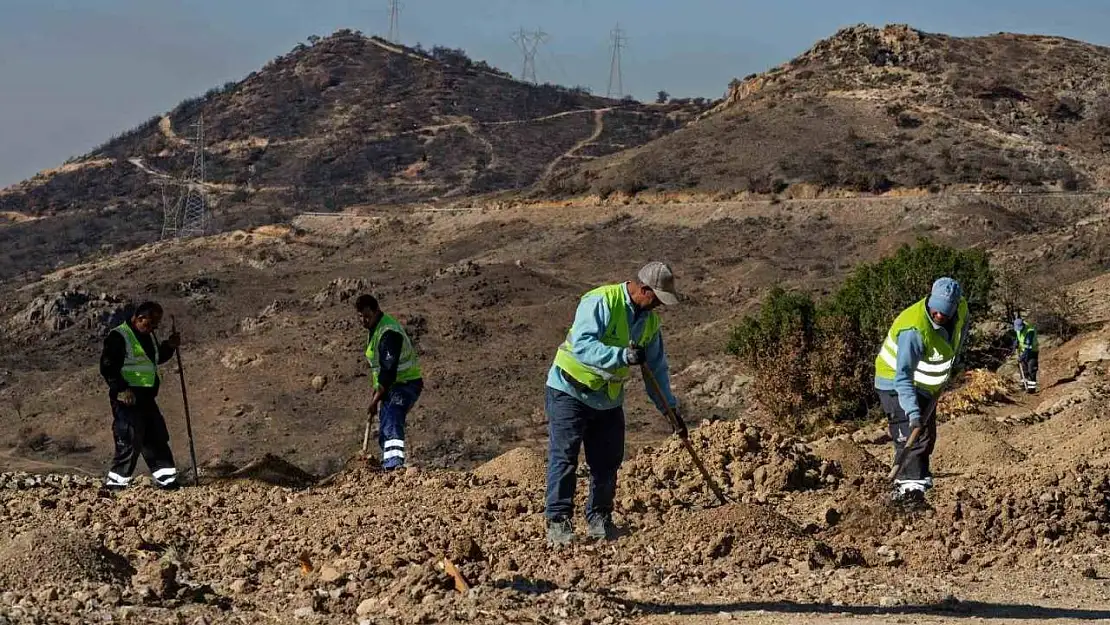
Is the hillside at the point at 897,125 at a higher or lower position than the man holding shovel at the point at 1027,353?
higher

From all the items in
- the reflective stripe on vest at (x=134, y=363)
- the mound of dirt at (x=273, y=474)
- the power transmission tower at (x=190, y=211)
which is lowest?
the mound of dirt at (x=273, y=474)

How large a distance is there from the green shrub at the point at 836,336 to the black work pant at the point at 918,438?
10073mm

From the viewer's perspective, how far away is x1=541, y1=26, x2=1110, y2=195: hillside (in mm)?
46156

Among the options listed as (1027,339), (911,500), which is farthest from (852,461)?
(1027,339)

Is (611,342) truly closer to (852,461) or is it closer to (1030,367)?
(852,461)

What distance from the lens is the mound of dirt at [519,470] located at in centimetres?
987

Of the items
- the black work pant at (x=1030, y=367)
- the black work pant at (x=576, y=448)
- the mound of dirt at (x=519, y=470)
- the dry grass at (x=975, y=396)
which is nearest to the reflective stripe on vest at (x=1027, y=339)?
the black work pant at (x=1030, y=367)

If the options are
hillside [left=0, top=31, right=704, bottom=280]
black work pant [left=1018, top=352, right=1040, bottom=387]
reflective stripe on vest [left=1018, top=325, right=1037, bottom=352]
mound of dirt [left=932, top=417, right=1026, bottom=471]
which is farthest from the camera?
hillside [left=0, top=31, right=704, bottom=280]

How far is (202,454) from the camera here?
23.3 metres

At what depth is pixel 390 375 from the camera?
1027 cm

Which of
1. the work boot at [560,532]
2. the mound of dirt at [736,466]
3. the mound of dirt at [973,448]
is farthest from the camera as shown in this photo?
the mound of dirt at [973,448]

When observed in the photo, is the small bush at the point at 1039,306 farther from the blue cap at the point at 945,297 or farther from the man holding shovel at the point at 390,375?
the blue cap at the point at 945,297

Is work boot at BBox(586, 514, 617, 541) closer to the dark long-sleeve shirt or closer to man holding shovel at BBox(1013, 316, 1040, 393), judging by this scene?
the dark long-sleeve shirt

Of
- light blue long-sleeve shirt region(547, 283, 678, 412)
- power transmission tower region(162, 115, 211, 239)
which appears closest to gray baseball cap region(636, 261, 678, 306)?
light blue long-sleeve shirt region(547, 283, 678, 412)
